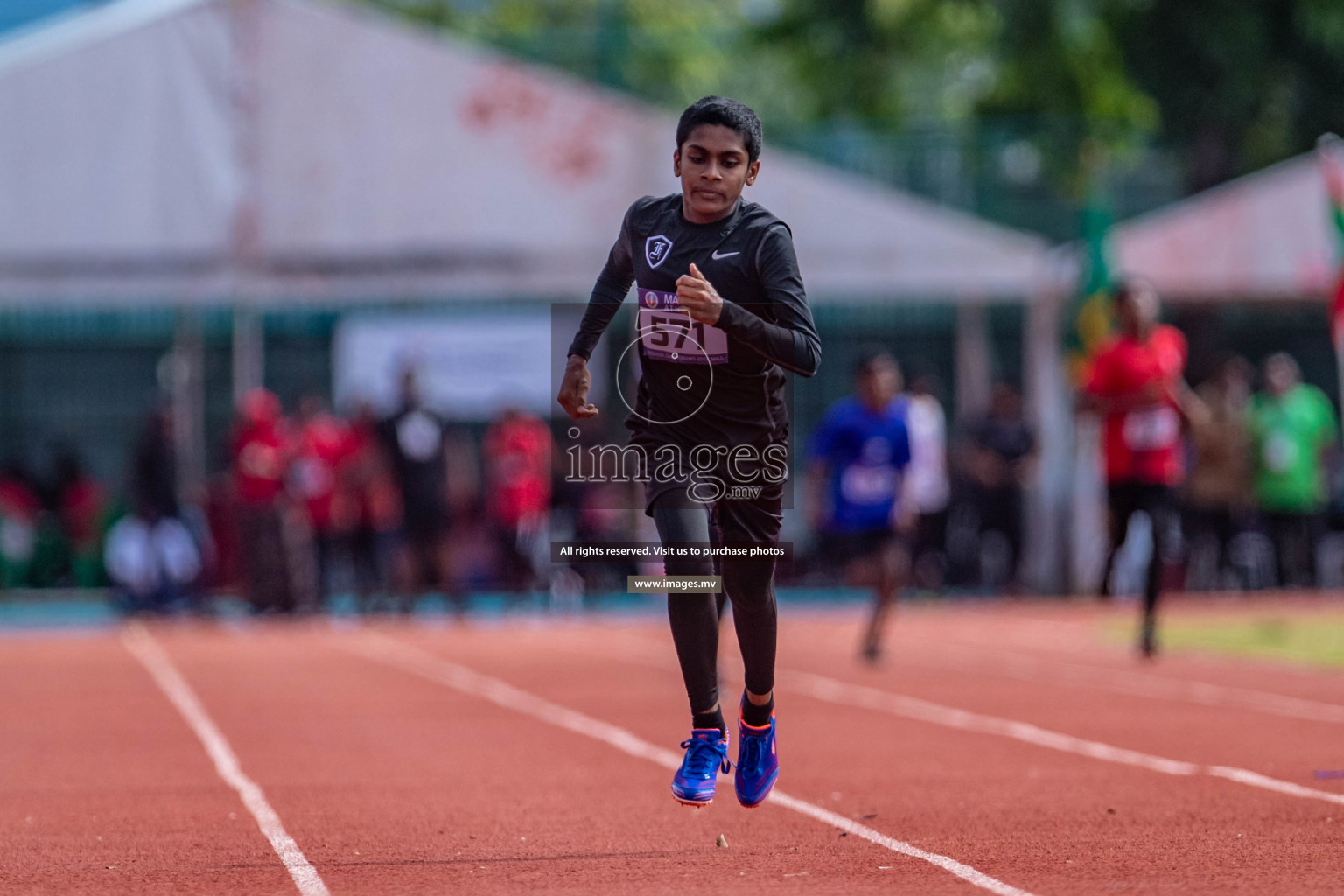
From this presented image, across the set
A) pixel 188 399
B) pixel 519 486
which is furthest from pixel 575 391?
pixel 188 399

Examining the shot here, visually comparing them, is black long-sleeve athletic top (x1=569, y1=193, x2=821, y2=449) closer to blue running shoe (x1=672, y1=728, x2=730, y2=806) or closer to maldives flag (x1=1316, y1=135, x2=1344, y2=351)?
blue running shoe (x1=672, y1=728, x2=730, y2=806)

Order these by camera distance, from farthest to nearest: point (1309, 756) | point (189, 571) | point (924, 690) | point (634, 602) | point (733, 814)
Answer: point (634, 602)
point (189, 571)
point (924, 690)
point (1309, 756)
point (733, 814)

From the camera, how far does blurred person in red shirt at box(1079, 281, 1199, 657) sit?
40.2 feet

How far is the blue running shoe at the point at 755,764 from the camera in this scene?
19.4ft

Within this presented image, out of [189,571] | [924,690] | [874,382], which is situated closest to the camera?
[924,690]

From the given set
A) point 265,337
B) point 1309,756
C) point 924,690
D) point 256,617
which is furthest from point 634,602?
point 1309,756

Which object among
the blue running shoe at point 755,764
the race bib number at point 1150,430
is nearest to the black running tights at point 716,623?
the blue running shoe at point 755,764

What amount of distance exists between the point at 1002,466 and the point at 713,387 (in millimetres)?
15106

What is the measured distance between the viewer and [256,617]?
64.4ft

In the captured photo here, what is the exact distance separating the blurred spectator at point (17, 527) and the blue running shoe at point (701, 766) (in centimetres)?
1696

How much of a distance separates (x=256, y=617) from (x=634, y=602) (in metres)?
4.21

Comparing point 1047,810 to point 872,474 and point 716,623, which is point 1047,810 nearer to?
point 716,623

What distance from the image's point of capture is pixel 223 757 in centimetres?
879

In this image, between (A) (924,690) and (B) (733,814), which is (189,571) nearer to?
(A) (924,690)
